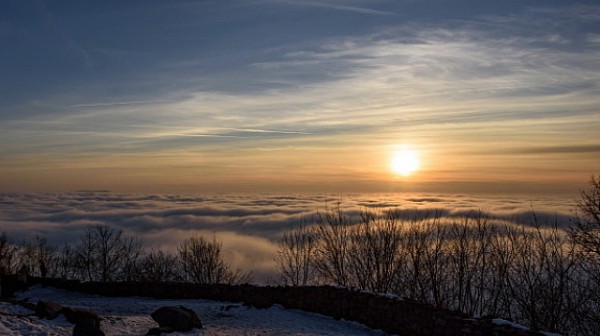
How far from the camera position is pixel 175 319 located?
19.4 m

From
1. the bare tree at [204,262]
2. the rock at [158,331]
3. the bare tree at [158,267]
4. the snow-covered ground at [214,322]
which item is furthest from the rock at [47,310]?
the bare tree at [158,267]

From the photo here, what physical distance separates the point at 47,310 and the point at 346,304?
12.1 metres

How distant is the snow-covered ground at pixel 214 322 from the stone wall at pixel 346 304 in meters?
0.46

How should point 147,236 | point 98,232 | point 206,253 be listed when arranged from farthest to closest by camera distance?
1. point 147,236
2. point 98,232
3. point 206,253

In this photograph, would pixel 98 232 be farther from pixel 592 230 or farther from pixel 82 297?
pixel 592 230

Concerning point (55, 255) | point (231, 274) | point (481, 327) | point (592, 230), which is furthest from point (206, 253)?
point (481, 327)

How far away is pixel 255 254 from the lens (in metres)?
140

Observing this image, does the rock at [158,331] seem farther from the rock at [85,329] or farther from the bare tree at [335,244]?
the bare tree at [335,244]

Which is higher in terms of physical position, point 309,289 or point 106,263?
point 309,289

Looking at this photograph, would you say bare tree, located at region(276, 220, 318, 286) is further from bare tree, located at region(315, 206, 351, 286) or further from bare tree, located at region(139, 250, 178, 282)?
bare tree, located at region(139, 250, 178, 282)

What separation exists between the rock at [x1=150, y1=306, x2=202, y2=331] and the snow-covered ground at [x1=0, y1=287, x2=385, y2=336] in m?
0.34

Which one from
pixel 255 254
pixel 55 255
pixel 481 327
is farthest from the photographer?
pixel 255 254

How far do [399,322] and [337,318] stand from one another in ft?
13.1

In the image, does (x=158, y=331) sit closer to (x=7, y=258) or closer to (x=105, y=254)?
(x=7, y=258)
